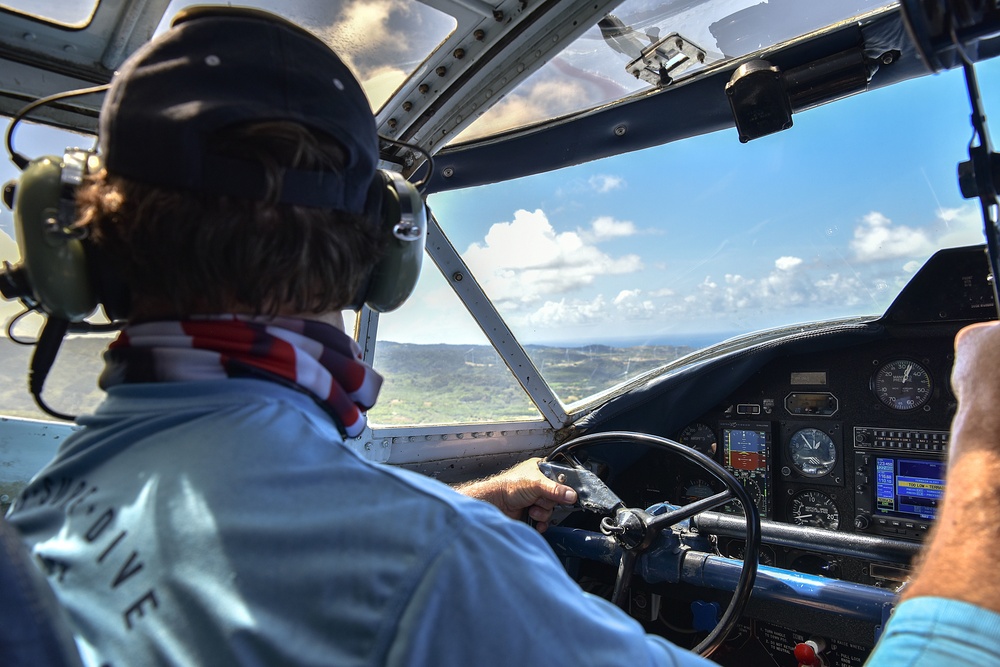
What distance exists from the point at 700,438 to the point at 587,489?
1.72 meters

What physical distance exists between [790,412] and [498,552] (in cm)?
290

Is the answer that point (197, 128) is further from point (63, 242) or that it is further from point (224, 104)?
point (63, 242)

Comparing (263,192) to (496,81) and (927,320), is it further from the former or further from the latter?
(927,320)

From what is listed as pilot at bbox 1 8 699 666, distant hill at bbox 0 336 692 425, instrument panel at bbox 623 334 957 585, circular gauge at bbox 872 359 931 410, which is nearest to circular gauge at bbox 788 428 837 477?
instrument panel at bbox 623 334 957 585

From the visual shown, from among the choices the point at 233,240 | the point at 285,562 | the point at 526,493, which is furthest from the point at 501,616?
the point at 526,493

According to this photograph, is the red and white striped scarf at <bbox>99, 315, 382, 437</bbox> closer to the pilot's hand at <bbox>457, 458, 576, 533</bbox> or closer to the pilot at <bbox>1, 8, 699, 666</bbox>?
the pilot at <bbox>1, 8, 699, 666</bbox>

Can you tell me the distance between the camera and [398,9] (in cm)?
172

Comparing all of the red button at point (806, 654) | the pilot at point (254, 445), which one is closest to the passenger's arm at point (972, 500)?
the pilot at point (254, 445)

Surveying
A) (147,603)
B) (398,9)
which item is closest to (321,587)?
(147,603)

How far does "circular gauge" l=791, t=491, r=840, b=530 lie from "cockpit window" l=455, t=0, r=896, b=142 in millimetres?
2002

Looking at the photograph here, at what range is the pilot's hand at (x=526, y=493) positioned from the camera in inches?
69.5

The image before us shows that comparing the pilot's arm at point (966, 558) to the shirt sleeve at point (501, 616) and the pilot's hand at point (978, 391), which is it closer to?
the pilot's hand at point (978, 391)

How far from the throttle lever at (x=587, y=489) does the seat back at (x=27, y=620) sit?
137 centimetres

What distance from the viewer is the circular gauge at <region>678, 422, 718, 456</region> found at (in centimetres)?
327
